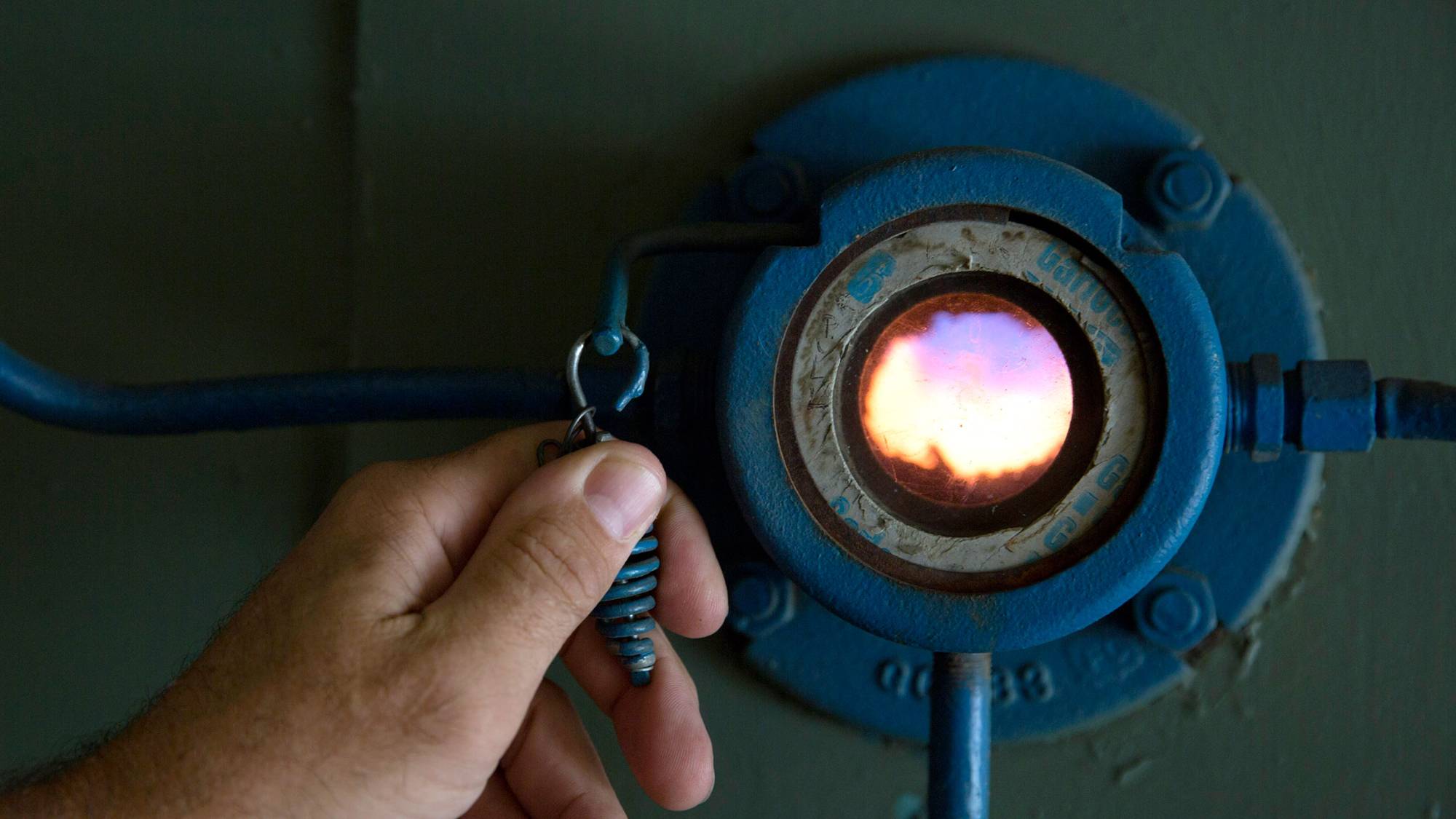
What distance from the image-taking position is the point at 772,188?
0.62 meters

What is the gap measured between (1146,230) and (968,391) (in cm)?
15

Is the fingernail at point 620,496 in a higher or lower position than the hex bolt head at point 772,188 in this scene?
lower

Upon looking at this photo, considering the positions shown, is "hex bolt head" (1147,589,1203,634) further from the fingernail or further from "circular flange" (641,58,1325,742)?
the fingernail

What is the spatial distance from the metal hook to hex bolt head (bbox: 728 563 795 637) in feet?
0.58

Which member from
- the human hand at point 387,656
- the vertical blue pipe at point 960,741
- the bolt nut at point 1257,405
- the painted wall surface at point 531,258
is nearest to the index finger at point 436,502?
the human hand at point 387,656

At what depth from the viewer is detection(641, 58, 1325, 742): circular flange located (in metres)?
0.60

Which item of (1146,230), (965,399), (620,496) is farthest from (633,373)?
(1146,230)

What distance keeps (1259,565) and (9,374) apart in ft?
2.34

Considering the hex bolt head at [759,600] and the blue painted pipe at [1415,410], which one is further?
the hex bolt head at [759,600]

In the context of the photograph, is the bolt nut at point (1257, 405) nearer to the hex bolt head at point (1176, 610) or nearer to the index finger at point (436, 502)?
the hex bolt head at point (1176, 610)

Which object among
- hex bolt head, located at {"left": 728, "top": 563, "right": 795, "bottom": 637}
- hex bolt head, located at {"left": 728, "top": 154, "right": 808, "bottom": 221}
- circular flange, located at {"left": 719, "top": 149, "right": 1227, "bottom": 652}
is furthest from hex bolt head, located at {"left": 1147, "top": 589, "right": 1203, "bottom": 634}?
hex bolt head, located at {"left": 728, "top": 154, "right": 808, "bottom": 221}

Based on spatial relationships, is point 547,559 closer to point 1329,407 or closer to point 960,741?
point 960,741

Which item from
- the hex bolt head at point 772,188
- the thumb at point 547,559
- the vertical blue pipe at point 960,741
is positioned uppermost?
the hex bolt head at point 772,188

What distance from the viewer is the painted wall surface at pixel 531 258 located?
602 mm
